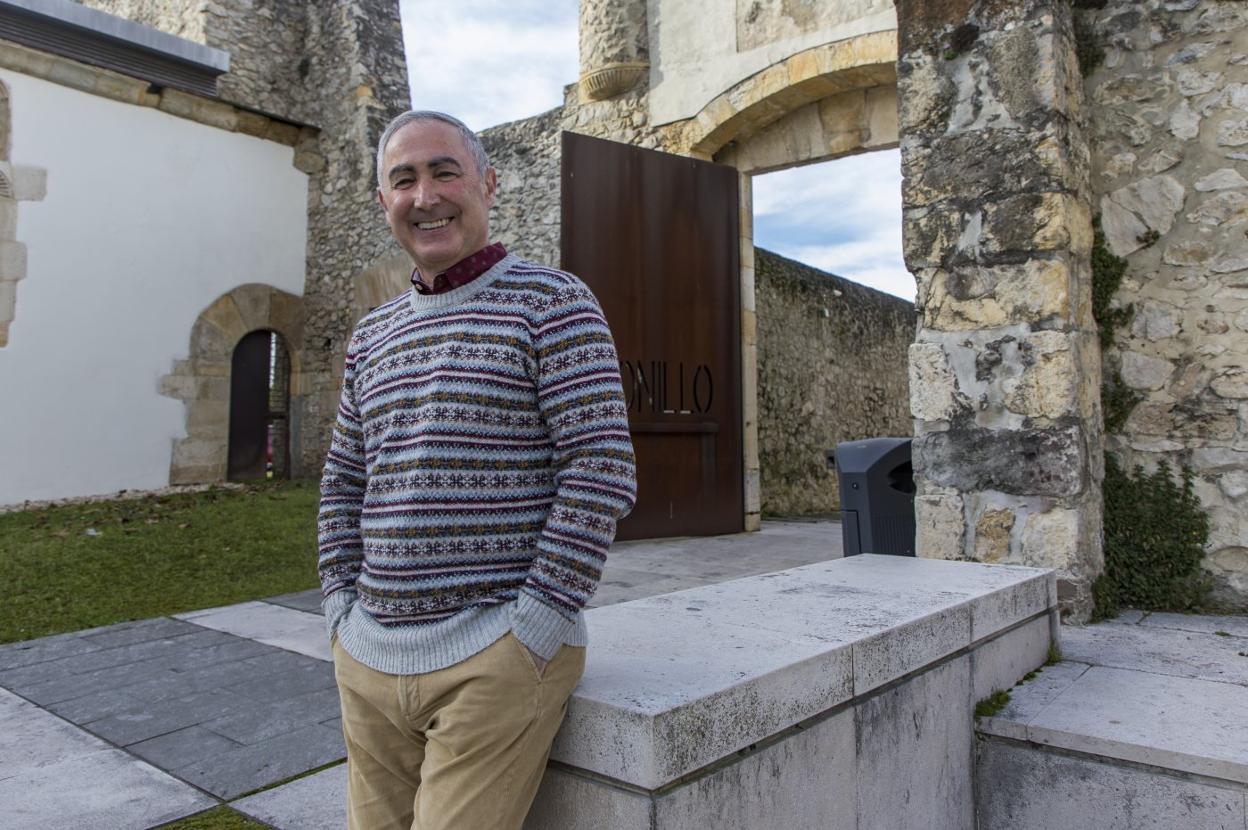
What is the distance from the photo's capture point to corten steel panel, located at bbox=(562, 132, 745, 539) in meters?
6.27

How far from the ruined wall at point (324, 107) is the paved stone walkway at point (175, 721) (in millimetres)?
5783

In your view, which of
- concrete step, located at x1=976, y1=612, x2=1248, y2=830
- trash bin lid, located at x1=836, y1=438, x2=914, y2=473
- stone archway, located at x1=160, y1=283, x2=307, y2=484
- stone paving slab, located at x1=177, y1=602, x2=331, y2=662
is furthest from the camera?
stone archway, located at x1=160, y1=283, x2=307, y2=484

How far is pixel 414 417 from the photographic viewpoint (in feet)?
4.25

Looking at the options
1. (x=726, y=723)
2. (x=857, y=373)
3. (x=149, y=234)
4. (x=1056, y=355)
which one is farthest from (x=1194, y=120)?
(x=149, y=234)

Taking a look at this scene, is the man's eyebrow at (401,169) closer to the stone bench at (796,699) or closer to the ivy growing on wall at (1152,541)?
the stone bench at (796,699)

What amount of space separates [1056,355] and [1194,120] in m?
1.03

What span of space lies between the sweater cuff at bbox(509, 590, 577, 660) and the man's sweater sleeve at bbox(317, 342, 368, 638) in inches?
14.3

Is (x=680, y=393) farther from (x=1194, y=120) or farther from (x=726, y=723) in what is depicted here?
(x=726, y=723)

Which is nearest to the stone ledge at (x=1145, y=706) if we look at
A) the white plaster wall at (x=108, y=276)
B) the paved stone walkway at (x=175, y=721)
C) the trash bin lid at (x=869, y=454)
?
the trash bin lid at (x=869, y=454)

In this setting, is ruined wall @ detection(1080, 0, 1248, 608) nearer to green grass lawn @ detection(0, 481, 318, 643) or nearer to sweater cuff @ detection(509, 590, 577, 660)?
sweater cuff @ detection(509, 590, 577, 660)

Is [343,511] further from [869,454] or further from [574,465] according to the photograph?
[869,454]

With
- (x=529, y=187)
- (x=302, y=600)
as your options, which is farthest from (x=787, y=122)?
(x=302, y=600)

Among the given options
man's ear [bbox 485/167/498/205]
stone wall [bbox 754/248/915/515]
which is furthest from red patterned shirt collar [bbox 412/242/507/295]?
stone wall [bbox 754/248/915/515]

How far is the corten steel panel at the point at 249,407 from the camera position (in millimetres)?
9672
